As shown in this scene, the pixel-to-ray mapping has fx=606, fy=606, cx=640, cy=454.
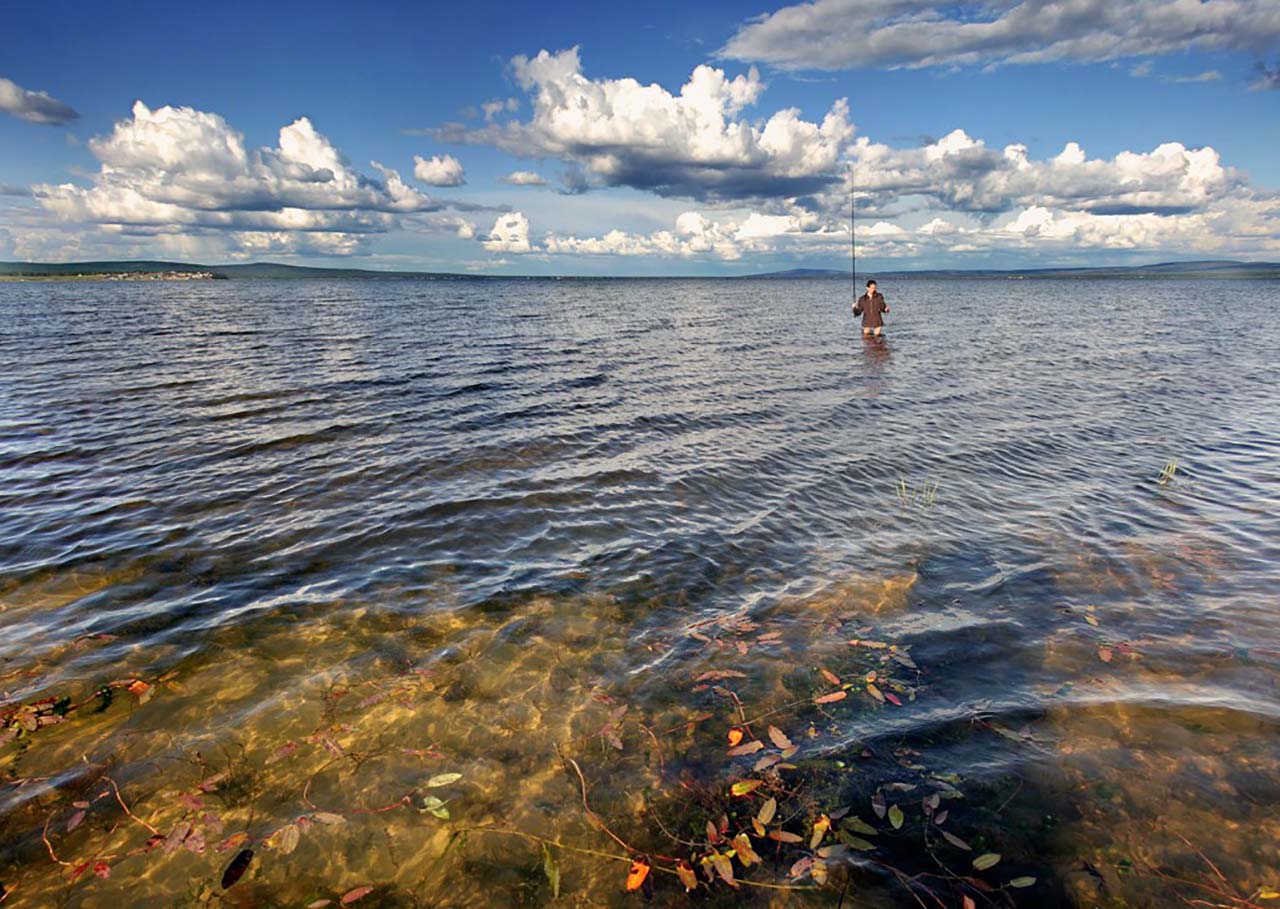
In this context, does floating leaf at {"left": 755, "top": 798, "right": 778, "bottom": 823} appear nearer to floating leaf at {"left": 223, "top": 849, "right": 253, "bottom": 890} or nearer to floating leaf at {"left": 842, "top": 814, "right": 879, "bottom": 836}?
floating leaf at {"left": 842, "top": 814, "right": 879, "bottom": 836}

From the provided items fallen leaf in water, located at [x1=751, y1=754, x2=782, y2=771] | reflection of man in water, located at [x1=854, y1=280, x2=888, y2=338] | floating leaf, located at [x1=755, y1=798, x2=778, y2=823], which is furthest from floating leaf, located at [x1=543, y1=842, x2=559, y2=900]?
reflection of man in water, located at [x1=854, y1=280, x2=888, y2=338]

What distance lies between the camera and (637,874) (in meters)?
5.21

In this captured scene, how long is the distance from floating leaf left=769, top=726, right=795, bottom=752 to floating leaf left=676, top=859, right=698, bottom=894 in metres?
1.81

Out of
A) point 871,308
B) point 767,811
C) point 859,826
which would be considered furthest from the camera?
point 871,308

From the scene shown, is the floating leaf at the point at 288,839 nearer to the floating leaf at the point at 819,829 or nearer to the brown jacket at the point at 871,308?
the floating leaf at the point at 819,829

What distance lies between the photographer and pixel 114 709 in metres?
7.34

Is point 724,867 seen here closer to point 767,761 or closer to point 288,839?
point 767,761

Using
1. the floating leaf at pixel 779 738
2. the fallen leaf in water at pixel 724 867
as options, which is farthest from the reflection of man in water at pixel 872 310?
the fallen leaf in water at pixel 724 867

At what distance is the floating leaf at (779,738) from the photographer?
6.63 meters

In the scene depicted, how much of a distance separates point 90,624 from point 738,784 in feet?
32.3

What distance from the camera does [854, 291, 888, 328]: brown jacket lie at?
42.5m

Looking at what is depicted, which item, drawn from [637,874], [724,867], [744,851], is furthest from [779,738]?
[637,874]

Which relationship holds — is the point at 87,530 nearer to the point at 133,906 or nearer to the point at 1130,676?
the point at 133,906

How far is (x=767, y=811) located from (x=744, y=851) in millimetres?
487
